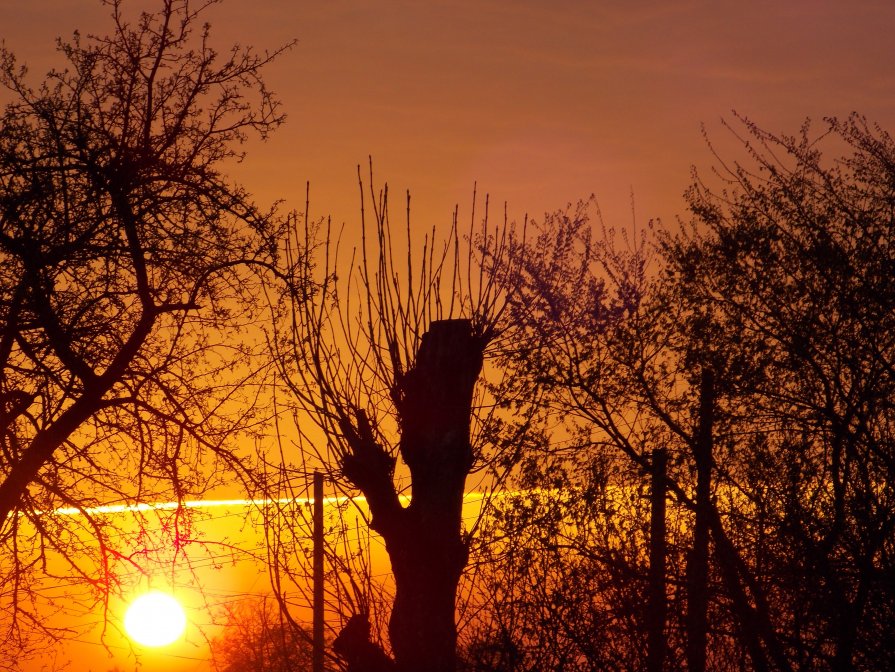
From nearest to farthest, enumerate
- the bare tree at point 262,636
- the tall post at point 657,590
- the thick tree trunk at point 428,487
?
the thick tree trunk at point 428,487 < the bare tree at point 262,636 < the tall post at point 657,590

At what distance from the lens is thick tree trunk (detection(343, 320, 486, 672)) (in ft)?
25.3

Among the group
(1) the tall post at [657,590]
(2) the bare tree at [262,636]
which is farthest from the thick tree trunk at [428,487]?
(1) the tall post at [657,590]

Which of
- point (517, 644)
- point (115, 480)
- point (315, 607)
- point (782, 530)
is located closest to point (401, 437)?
point (315, 607)

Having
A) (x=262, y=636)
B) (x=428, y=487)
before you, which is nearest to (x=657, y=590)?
(x=428, y=487)

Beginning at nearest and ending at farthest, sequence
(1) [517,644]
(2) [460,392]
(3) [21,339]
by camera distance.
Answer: (2) [460,392] < (1) [517,644] < (3) [21,339]

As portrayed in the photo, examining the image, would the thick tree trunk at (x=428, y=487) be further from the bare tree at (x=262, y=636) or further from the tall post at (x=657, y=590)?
the tall post at (x=657, y=590)

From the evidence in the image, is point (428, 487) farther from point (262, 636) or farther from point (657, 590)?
point (657, 590)

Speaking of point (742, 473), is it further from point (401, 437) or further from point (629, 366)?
point (401, 437)

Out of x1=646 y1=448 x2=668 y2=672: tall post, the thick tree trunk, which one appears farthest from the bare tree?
x1=646 y1=448 x2=668 y2=672: tall post

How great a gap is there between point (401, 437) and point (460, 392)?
0.58 m

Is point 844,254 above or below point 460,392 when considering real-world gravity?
above

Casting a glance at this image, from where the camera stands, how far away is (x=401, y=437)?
8.04 meters

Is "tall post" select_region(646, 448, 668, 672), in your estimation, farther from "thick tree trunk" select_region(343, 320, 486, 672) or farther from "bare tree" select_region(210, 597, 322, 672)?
"bare tree" select_region(210, 597, 322, 672)

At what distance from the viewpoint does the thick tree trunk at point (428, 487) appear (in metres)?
7.72
